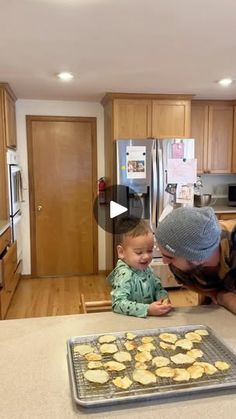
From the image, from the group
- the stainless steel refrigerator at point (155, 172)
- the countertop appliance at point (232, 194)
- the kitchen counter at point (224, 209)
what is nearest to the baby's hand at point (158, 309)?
the stainless steel refrigerator at point (155, 172)

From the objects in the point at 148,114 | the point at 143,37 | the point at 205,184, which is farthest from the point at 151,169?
the point at 143,37

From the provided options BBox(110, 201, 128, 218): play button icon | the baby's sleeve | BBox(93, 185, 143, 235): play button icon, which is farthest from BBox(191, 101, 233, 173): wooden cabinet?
the baby's sleeve

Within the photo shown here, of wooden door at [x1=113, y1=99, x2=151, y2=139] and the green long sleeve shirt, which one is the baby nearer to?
the green long sleeve shirt

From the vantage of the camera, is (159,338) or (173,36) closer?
(159,338)

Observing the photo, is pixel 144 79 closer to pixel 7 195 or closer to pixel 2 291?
pixel 7 195

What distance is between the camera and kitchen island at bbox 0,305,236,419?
76cm

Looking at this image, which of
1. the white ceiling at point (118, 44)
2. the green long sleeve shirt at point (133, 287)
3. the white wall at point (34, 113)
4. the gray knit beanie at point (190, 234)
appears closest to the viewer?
the gray knit beanie at point (190, 234)

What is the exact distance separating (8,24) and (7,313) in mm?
2356

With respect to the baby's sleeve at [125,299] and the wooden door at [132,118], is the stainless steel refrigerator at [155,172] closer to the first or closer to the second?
the wooden door at [132,118]

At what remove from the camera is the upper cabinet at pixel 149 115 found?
356 cm

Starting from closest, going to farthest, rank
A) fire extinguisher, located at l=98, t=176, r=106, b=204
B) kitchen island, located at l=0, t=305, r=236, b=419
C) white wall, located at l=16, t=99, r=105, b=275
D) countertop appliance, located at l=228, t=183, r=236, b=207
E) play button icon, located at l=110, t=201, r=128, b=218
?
1. kitchen island, located at l=0, t=305, r=236, b=419
2. play button icon, located at l=110, t=201, r=128, b=218
3. white wall, located at l=16, t=99, r=105, b=275
4. fire extinguisher, located at l=98, t=176, r=106, b=204
5. countertop appliance, located at l=228, t=183, r=236, b=207

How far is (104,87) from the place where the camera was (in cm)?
330

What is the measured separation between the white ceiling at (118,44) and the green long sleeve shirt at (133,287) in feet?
4.15

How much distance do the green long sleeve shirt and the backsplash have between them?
3152 millimetres
